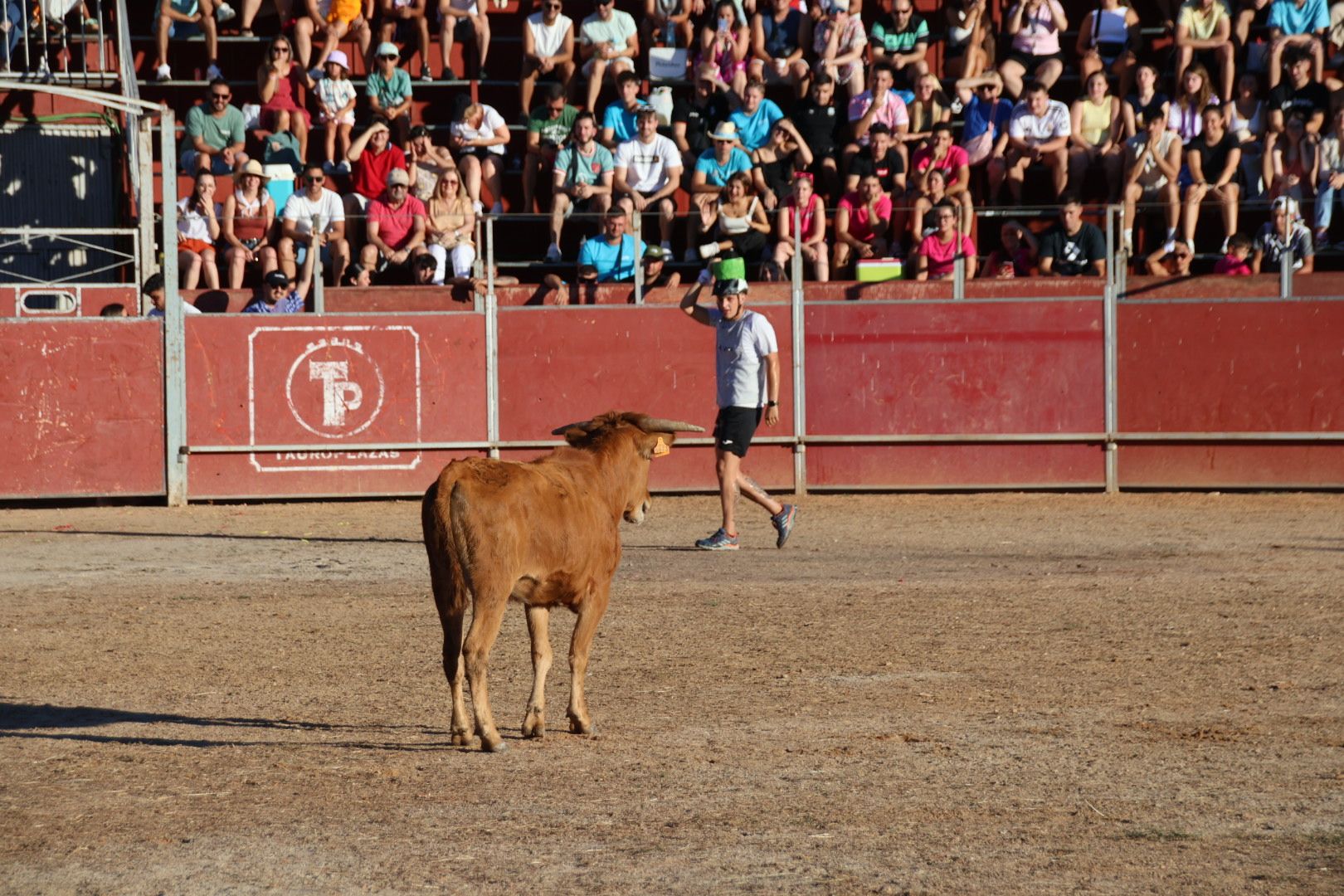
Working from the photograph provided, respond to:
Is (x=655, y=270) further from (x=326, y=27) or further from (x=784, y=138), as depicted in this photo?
(x=326, y=27)

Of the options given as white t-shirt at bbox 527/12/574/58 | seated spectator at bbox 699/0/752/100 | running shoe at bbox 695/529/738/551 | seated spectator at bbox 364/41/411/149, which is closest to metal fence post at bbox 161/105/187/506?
seated spectator at bbox 364/41/411/149

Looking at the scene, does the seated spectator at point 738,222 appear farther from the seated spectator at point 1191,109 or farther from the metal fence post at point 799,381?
the seated spectator at point 1191,109

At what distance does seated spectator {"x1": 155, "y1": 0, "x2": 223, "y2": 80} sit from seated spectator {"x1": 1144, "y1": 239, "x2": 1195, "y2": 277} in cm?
1042

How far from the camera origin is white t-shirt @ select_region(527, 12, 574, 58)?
21016mm

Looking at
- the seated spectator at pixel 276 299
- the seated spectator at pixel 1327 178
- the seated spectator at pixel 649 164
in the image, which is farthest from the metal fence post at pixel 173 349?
the seated spectator at pixel 1327 178

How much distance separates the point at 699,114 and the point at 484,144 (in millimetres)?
2390

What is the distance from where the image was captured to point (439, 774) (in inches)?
264

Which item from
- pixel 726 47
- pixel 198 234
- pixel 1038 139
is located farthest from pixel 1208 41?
pixel 198 234

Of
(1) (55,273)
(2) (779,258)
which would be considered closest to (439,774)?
(2) (779,258)

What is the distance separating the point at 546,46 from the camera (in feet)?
69.2

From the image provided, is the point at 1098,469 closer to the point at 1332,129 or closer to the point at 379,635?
the point at 1332,129

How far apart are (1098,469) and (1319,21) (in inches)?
269

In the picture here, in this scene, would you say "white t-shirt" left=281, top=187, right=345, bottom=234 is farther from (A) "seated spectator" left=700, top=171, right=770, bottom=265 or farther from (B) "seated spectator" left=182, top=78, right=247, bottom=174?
(A) "seated spectator" left=700, top=171, right=770, bottom=265

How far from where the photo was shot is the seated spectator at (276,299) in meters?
17.1
